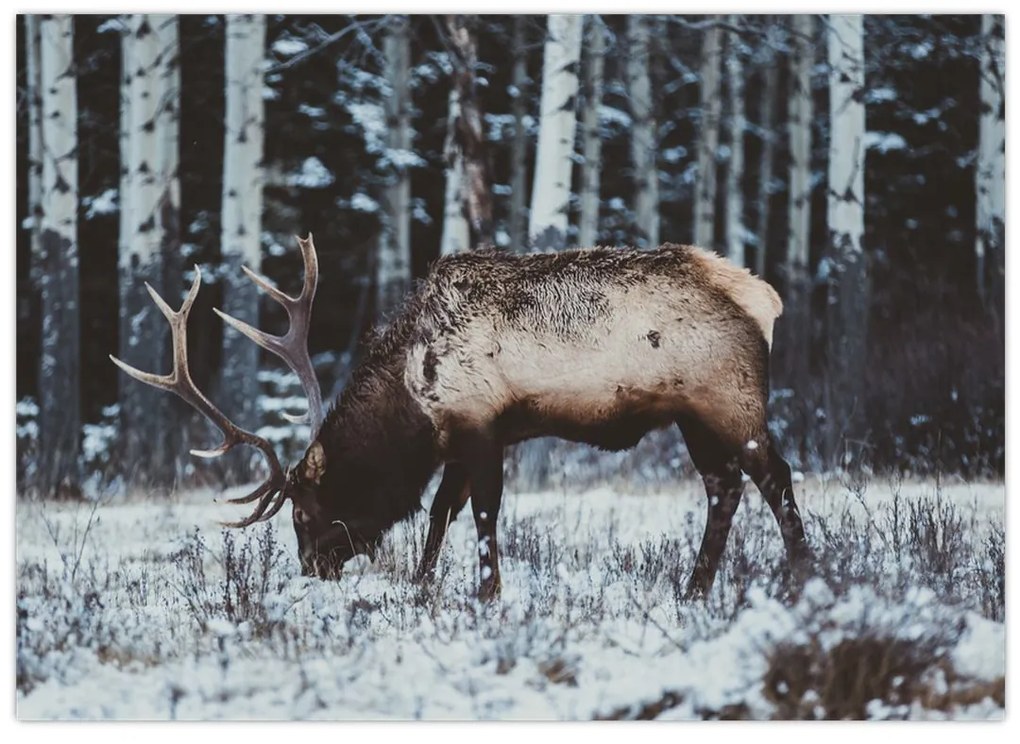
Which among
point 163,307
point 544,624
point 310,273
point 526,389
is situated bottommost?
point 544,624

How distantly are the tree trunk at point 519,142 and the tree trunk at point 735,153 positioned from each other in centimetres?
77

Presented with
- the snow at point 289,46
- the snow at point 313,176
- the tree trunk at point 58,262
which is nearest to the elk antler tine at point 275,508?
the tree trunk at point 58,262

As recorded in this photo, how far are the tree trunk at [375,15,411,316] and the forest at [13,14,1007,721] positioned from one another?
21 millimetres

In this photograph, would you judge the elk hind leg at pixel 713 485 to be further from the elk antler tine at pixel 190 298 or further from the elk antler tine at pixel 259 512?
the elk antler tine at pixel 190 298

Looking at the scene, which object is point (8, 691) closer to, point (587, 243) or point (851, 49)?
point (587, 243)

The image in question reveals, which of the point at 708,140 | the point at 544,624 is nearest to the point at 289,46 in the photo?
the point at 708,140

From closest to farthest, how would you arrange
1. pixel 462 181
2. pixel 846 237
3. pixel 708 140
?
pixel 846 237 < pixel 462 181 < pixel 708 140

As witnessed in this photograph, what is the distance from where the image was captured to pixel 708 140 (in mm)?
6484

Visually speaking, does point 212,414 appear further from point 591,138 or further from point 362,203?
point 591,138

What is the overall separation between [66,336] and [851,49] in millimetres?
3150

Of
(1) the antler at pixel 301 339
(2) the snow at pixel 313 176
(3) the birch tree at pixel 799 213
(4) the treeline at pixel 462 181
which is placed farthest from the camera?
(2) the snow at pixel 313 176

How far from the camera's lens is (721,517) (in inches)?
196

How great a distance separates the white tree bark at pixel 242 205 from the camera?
17.9 feet

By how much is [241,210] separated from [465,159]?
1013 mm
